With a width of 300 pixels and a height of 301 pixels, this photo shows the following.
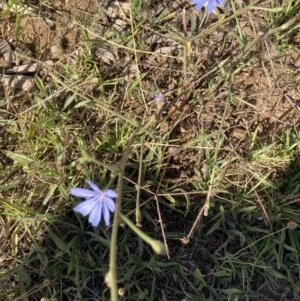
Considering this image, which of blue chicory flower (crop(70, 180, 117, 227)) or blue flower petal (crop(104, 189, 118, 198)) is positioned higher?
blue flower petal (crop(104, 189, 118, 198))

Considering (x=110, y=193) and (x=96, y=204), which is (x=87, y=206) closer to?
(x=96, y=204)

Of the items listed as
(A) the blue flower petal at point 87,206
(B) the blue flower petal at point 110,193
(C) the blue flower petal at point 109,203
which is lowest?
(A) the blue flower petal at point 87,206

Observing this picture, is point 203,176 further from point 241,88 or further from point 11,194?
point 11,194

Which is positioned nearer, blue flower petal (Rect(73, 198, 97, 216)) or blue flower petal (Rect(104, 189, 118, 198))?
blue flower petal (Rect(104, 189, 118, 198))

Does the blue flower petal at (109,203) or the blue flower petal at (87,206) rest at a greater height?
the blue flower petal at (109,203)

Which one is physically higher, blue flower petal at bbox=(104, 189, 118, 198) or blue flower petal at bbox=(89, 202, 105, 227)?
blue flower petal at bbox=(104, 189, 118, 198)

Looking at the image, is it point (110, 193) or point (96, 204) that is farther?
point (96, 204)

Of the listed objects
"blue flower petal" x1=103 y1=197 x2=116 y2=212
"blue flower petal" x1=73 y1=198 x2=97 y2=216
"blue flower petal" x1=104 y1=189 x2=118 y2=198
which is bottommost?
"blue flower petal" x1=73 y1=198 x2=97 y2=216

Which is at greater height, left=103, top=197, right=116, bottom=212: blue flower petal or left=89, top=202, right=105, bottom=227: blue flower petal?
left=103, top=197, right=116, bottom=212: blue flower petal

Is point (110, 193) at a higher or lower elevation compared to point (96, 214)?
higher

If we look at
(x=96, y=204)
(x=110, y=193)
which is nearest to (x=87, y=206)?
(x=96, y=204)

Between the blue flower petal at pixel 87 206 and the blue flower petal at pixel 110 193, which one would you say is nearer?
the blue flower petal at pixel 110 193

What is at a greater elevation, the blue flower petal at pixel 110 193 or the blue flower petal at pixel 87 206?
the blue flower petal at pixel 110 193
